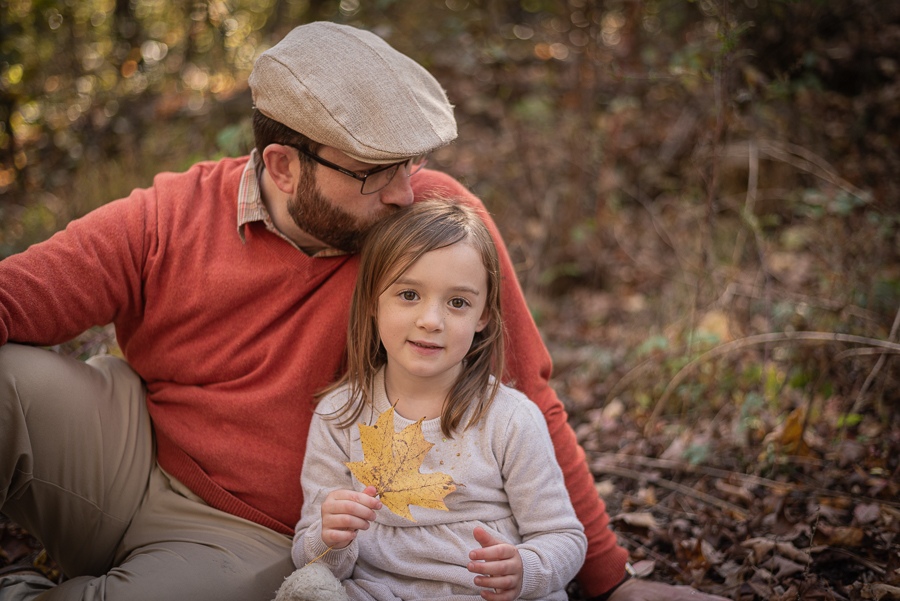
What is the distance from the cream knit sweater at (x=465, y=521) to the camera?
1.76m

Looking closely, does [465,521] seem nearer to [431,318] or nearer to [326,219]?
[431,318]

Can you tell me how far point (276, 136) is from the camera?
83.8 inches

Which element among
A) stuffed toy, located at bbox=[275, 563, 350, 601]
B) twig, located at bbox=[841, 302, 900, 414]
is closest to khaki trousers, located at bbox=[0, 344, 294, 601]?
stuffed toy, located at bbox=[275, 563, 350, 601]

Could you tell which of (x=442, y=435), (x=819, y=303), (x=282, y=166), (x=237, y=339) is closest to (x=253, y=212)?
(x=282, y=166)

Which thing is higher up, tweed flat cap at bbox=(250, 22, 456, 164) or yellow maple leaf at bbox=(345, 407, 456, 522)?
tweed flat cap at bbox=(250, 22, 456, 164)

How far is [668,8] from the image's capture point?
5895 mm

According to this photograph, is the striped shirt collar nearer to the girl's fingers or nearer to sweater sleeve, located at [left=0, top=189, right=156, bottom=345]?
sweater sleeve, located at [left=0, top=189, right=156, bottom=345]

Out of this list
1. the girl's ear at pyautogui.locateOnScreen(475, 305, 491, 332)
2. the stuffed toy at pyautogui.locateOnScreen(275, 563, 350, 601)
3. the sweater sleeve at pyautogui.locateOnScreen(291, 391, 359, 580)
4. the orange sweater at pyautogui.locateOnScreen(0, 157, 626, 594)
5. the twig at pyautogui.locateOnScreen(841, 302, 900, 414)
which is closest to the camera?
the stuffed toy at pyautogui.locateOnScreen(275, 563, 350, 601)

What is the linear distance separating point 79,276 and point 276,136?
0.74 m

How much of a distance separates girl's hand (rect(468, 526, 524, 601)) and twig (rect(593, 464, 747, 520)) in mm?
1255

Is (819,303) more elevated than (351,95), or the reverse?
(351,95)

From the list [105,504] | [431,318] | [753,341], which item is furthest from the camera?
[753,341]

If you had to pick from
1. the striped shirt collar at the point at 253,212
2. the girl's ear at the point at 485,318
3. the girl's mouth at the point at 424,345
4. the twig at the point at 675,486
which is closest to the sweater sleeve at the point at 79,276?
the striped shirt collar at the point at 253,212

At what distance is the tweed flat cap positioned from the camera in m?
1.87
